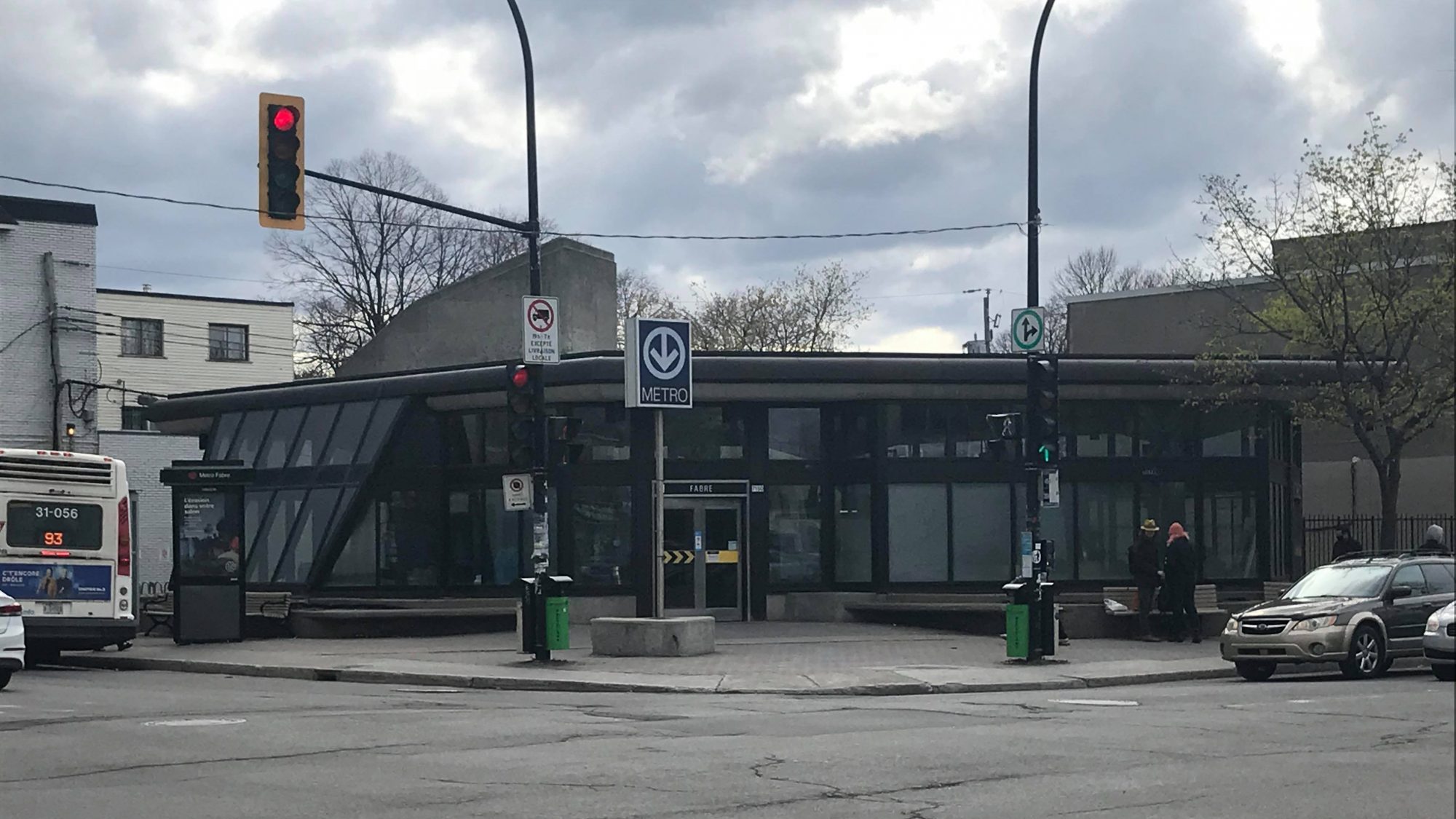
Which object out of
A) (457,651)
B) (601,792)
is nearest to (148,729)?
(601,792)

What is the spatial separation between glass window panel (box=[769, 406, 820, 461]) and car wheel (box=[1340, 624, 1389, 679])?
12158 mm

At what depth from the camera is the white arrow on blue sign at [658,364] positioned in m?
23.0

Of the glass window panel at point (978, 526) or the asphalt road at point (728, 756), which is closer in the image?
the asphalt road at point (728, 756)

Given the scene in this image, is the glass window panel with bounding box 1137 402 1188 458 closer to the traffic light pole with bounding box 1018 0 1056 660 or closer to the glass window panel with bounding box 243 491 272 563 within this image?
the traffic light pole with bounding box 1018 0 1056 660

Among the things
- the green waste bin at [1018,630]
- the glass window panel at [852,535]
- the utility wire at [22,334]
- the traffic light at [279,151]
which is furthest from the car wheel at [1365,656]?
the utility wire at [22,334]

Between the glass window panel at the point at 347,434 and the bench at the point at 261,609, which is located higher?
the glass window panel at the point at 347,434

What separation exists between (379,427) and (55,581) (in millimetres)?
9166

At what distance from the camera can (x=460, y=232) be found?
6594cm

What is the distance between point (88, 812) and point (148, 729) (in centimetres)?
454

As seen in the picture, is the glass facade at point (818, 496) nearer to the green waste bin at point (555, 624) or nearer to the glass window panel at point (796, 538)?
the glass window panel at point (796, 538)

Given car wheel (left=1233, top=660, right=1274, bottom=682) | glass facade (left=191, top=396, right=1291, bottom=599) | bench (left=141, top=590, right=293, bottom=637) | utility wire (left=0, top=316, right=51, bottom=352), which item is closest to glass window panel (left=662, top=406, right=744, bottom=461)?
glass facade (left=191, top=396, right=1291, bottom=599)

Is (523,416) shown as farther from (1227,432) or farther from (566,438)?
(1227,432)

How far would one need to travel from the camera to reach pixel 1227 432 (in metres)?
31.2

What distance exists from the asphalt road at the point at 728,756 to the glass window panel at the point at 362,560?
1287cm
